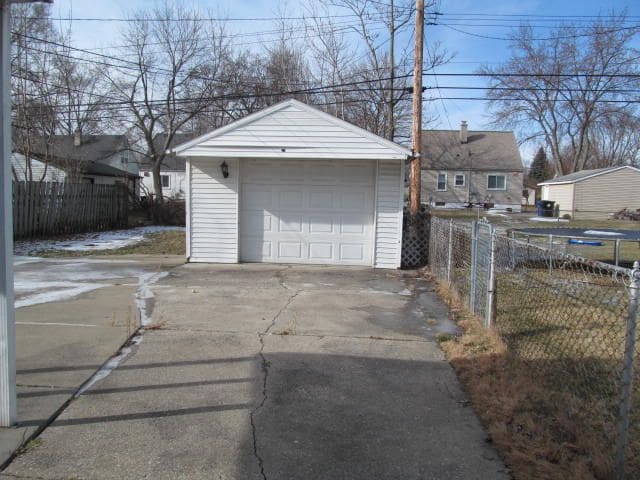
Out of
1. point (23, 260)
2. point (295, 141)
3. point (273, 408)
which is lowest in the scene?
point (273, 408)

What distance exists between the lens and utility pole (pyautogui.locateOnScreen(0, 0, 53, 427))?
2951 mm

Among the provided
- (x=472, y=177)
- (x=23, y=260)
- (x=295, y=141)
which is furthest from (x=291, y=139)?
(x=472, y=177)

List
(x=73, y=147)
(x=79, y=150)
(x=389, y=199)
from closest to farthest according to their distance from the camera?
(x=389, y=199)
(x=73, y=147)
(x=79, y=150)

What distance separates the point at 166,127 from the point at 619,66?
108 ft

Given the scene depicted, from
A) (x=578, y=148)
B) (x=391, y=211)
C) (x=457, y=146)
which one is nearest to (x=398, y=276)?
(x=391, y=211)

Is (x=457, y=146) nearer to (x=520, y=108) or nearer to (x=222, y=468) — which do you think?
(x=520, y=108)

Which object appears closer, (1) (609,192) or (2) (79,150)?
(2) (79,150)

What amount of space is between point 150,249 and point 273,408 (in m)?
11.1

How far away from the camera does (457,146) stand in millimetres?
42781

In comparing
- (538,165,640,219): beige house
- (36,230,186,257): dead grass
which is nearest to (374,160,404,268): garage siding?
(36,230,186,257): dead grass

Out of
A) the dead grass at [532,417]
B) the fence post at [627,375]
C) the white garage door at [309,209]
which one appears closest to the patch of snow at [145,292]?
the white garage door at [309,209]

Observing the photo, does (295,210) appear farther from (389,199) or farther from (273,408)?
(273,408)

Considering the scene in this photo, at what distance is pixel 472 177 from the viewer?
138 ft

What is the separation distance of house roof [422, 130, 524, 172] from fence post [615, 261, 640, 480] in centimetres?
3992
